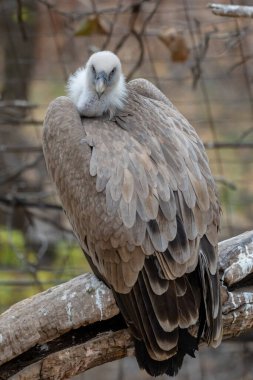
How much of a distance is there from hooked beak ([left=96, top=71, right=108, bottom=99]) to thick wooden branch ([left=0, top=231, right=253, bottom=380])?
3.24ft

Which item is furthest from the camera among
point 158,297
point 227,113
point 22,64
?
point 227,113

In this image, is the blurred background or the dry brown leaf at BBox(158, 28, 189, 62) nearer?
the dry brown leaf at BBox(158, 28, 189, 62)

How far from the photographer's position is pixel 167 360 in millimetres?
4383

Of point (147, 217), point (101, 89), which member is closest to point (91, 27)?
point (101, 89)

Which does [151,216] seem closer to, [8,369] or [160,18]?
[8,369]

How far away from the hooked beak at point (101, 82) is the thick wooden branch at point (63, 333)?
3.24 ft

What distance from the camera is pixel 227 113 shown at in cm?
880

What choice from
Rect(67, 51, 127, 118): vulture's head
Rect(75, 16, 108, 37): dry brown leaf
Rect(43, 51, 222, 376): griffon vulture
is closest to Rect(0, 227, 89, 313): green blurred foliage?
Rect(75, 16, 108, 37): dry brown leaf

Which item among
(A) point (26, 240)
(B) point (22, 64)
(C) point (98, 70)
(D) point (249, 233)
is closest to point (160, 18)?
(B) point (22, 64)

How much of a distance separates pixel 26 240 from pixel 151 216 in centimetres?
368

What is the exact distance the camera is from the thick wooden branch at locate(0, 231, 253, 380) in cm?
439

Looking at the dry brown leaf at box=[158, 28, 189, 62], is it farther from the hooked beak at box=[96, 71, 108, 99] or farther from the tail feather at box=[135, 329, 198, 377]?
the tail feather at box=[135, 329, 198, 377]

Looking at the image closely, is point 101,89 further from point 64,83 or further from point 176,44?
point 64,83

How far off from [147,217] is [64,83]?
408cm
